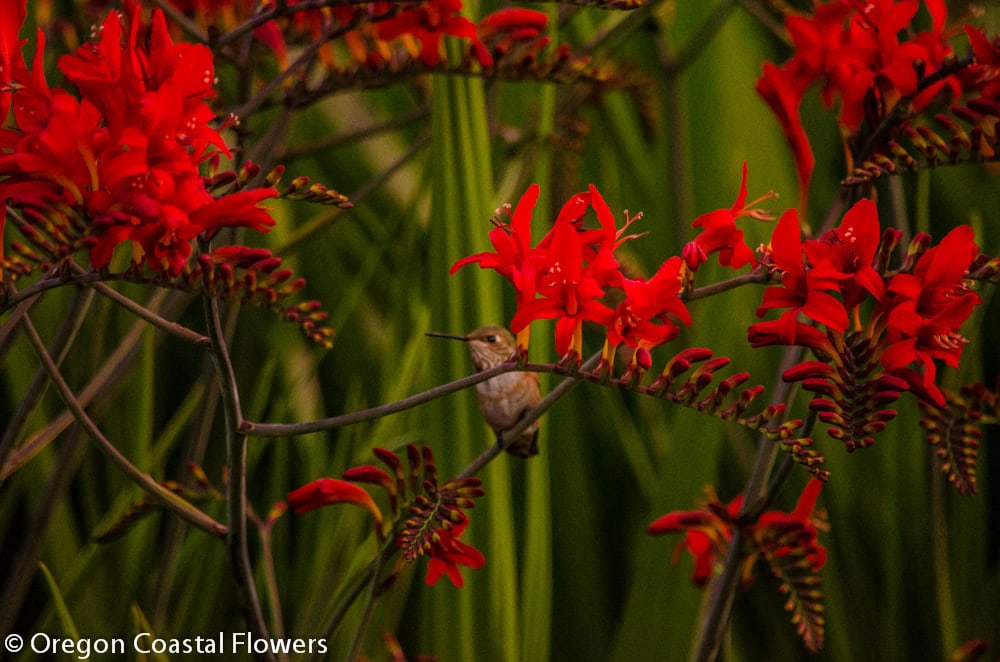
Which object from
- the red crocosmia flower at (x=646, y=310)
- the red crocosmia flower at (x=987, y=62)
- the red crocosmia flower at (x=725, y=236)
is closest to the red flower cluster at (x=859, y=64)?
the red crocosmia flower at (x=987, y=62)

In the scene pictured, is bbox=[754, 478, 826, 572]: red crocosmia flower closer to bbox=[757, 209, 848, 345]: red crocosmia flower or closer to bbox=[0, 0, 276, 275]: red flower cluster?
bbox=[757, 209, 848, 345]: red crocosmia flower

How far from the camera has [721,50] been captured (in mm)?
1467

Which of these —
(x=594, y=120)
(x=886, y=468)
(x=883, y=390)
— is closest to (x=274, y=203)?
(x=594, y=120)

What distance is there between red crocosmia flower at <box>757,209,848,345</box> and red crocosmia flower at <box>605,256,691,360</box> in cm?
Answer: 5

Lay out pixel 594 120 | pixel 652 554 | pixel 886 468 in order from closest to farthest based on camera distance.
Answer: pixel 652 554 < pixel 886 468 < pixel 594 120

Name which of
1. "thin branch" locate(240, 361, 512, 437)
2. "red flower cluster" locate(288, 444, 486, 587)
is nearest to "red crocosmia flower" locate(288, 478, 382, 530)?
"red flower cluster" locate(288, 444, 486, 587)

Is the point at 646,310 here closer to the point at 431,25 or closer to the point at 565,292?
the point at 565,292

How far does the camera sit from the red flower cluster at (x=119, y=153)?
1.74 ft

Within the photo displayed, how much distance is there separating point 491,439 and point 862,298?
0.41 metres

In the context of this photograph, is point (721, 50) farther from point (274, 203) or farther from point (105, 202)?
point (105, 202)

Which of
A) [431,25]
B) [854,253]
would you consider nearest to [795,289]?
[854,253]

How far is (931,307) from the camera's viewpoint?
0.60 m

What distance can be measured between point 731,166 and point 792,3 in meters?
0.48

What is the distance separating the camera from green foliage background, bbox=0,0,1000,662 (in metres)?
0.91
